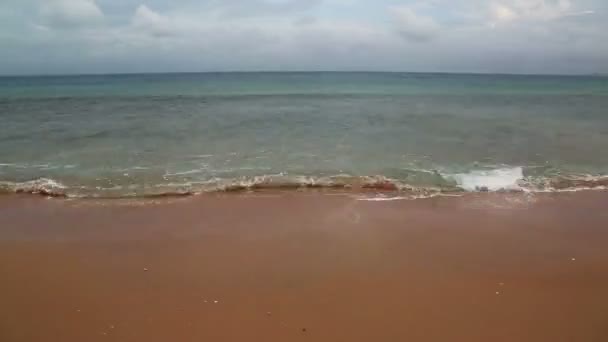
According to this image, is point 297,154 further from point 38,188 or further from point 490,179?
point 38,188

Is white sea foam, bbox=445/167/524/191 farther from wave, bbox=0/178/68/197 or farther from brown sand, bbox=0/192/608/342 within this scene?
wave, bbox=0/178/68/197

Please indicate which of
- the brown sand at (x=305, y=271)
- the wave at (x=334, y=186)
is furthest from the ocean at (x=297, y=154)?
the brown sand at (x=305, y=271)

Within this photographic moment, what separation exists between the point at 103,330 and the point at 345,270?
10.2ft

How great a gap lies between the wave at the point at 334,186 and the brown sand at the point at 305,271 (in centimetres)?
74

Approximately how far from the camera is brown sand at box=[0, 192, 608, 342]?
4371mm

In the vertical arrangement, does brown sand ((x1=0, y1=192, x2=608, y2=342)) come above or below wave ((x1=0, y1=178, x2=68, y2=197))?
below

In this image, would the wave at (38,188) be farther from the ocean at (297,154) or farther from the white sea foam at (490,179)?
the white sea foam at (490,179)

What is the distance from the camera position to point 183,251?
19.7 ft

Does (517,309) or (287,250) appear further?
(287,250)

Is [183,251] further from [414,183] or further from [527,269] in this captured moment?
[414,183]

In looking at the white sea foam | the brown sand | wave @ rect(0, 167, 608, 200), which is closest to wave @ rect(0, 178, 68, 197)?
wave @ rect(0, 167, 608, 200)

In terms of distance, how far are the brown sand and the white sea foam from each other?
111cm

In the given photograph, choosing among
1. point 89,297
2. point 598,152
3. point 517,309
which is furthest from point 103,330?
point 598,152

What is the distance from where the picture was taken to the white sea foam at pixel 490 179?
29.8ft
